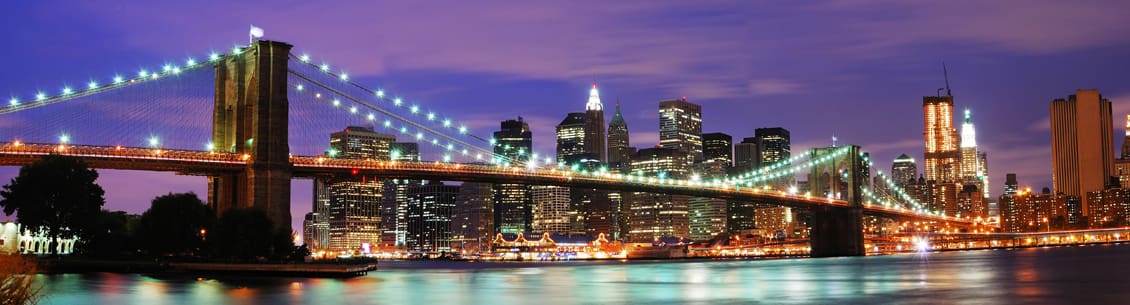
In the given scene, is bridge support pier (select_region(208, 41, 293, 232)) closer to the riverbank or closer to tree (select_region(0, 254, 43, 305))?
the riverbank

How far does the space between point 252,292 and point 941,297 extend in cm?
2805

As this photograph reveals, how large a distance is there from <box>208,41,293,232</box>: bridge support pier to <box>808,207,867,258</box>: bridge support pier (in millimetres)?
62025

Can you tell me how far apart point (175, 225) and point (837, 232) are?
Result: 67149 millimetres

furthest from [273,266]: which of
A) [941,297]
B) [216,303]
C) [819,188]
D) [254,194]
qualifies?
[819,188]

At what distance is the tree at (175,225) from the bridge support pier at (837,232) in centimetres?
6311

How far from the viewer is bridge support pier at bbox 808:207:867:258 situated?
110m

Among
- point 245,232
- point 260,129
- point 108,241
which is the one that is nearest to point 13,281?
point 245,232

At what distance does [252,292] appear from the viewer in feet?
156

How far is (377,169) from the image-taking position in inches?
2899

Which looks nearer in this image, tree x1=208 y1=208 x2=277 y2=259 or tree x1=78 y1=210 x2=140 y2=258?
tree x1=208 y1=208 x2=277 y2=259

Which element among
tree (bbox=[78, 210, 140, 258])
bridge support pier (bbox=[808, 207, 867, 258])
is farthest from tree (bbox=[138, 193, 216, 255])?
bridge support pier (bbox=[808, 207, 867, 258])

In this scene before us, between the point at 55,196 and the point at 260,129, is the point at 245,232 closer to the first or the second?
the point at 260,129

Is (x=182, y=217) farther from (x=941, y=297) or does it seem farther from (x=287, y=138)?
(x=941, y=297)

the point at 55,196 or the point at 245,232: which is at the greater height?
the point at 55,196
